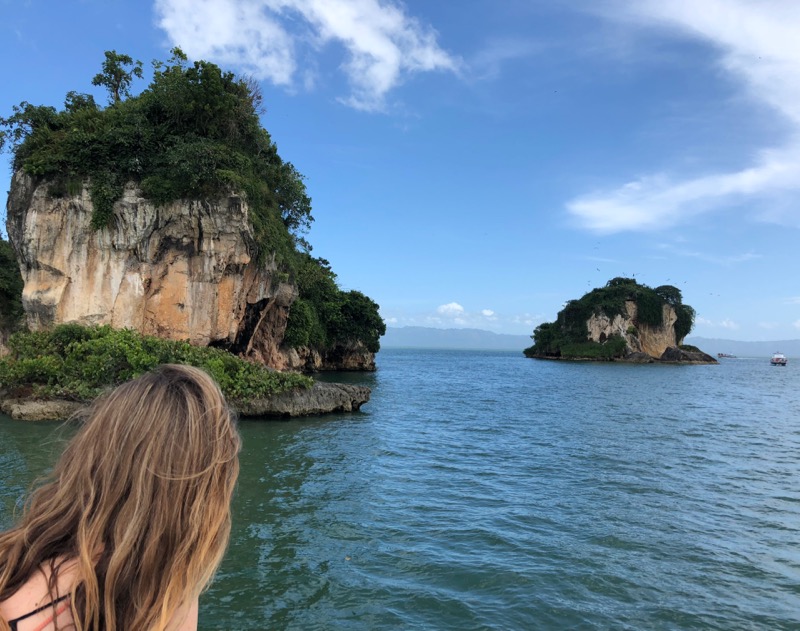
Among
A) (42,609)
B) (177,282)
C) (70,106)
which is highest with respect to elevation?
(70,106)

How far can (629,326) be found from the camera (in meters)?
94.1

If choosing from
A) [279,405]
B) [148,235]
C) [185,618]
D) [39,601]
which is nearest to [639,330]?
[279,405]

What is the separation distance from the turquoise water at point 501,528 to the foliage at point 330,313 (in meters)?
24.7

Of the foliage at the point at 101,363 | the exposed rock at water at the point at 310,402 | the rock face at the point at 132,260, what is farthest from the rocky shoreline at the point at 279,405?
the rock face at the point at 132,260

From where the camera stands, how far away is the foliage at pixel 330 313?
4450cm

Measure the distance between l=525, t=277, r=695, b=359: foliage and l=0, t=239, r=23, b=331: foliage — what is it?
8432cm

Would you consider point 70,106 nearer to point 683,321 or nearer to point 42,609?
point 42,609

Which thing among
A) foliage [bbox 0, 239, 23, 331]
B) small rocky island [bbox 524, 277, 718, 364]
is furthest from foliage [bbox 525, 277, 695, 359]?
foliage [bbox 0, 239, 23, 331]

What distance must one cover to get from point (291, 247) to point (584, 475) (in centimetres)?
2494

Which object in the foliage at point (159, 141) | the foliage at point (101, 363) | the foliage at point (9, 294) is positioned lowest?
the foliage at point (101, 363)

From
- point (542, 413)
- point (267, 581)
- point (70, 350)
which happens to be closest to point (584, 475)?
point (267, 581)

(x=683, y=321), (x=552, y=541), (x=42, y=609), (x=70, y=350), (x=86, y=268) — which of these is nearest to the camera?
(x=42, y=609)

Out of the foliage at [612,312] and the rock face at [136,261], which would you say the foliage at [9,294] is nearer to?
the rock face at [136,261]

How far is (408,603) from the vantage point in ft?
23.0
